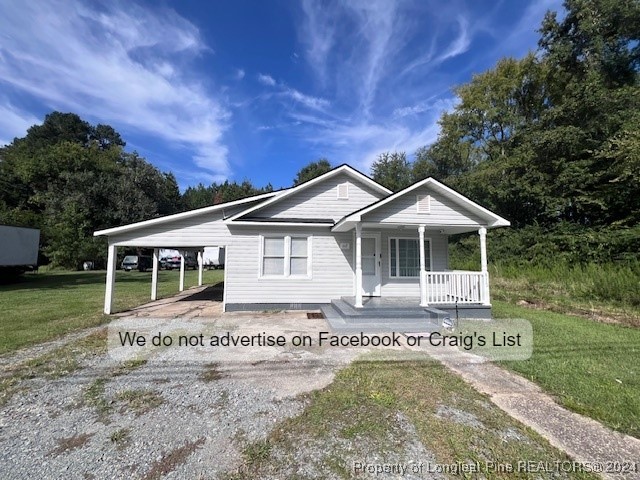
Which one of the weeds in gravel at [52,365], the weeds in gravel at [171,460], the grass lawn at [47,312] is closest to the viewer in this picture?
the weeds in gravel at [171,460]

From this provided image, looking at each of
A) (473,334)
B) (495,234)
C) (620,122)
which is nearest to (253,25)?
(473,334)

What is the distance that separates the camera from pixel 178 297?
44.6 ft

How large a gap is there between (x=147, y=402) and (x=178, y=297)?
1053 cm

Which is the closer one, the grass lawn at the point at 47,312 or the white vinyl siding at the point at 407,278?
the grass lawn at the point at 47,312

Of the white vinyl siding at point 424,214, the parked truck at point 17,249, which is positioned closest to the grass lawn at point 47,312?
the parked truck at point 17,249

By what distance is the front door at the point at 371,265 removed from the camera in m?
10.3

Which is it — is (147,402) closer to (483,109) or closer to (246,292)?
(246,292)

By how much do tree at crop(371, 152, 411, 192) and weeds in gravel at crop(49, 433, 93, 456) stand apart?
3697 centimetres

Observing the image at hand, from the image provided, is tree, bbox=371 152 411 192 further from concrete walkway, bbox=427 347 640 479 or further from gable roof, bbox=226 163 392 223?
concrete walkway, bbox=427 347 640 479

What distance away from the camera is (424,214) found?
28.3 feet

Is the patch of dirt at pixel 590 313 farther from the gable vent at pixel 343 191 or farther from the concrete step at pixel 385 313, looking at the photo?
the gable vent at pixel 343 191

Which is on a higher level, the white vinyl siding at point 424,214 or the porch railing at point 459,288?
the white vinyl siding at point 424,214

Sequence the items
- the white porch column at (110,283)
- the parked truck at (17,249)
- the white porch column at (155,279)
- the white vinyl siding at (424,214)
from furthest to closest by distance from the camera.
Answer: the parked truck at (17,249)
the white porch column at (155,279)
the white porch column at (110,283)
the white vinyl siding at (424,214)

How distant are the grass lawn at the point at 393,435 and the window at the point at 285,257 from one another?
6.20 meters
